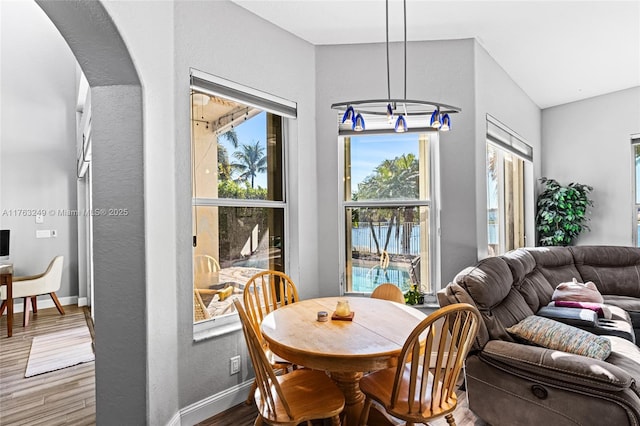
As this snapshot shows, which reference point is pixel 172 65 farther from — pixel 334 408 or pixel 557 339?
pixel 557 339

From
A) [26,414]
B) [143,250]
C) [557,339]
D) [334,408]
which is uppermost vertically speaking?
[143,250]

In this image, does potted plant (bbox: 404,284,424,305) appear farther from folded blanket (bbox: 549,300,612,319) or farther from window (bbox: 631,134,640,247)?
window (bbox: 631,134,640,247)

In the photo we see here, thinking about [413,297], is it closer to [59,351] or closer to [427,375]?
[427,375]

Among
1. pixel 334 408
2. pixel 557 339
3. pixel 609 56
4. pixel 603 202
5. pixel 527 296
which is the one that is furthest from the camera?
pixel 603 202

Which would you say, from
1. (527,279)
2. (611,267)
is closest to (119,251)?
(527,279)

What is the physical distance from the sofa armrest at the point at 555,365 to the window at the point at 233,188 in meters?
1.71

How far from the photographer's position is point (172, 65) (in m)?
2.13

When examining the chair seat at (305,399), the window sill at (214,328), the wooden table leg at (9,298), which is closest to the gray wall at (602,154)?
the chair seat at (305,399)

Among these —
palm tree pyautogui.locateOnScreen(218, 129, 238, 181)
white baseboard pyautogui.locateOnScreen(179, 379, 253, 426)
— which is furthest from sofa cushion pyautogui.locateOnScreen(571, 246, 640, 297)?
palm tree pyautogui.locateOnScreen(218, 129, 238, 181)

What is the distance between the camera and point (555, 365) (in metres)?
1.86

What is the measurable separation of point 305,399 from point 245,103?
196 cm

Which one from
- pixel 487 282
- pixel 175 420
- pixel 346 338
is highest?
pixel 487 282

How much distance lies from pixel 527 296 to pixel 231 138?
2.65 metres

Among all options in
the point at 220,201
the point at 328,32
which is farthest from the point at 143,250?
the point at 328,32
